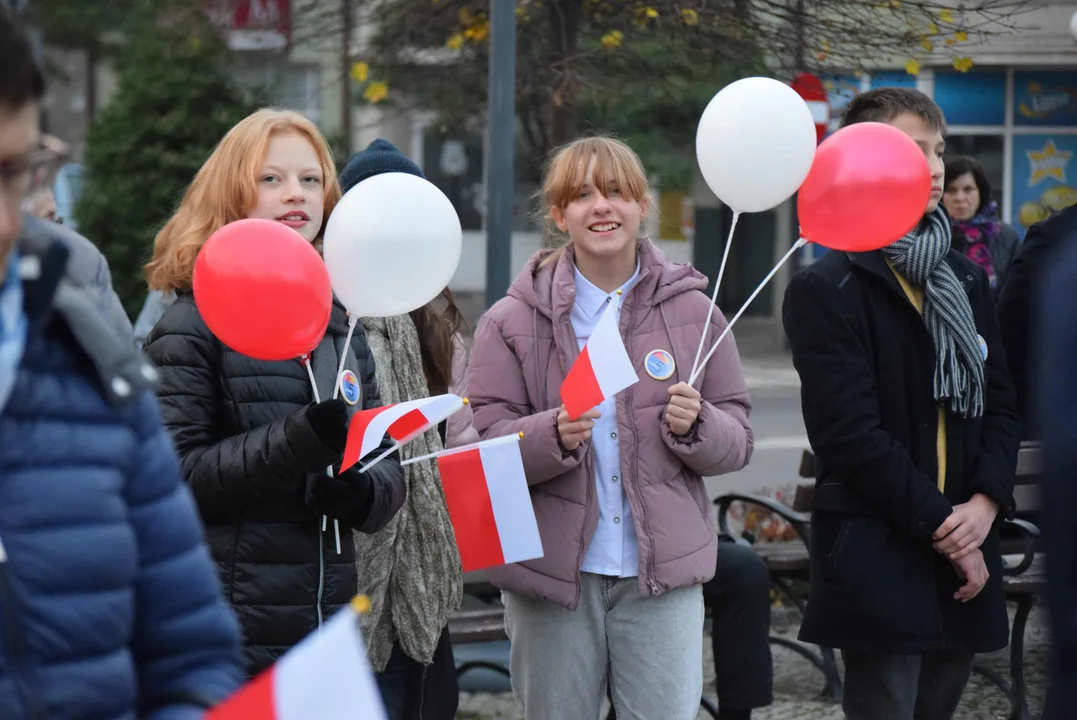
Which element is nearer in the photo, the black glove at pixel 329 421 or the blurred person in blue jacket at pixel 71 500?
the blurred person in blue jacket at pixel 71 500

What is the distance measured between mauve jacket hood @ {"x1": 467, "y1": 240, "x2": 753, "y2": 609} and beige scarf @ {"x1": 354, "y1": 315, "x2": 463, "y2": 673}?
0.56 ft

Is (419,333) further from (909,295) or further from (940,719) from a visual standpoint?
(940,719)

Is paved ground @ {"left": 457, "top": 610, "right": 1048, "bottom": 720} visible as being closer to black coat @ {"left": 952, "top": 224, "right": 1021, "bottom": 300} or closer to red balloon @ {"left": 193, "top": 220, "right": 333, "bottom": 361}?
black coat @ {"left": 952, "top": 224, "right": 1021, "bottom": 300}

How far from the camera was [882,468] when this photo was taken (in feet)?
12.3

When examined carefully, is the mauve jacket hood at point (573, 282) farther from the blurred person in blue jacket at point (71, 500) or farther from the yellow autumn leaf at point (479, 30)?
the yellow autumn leaf at point (479, 30)

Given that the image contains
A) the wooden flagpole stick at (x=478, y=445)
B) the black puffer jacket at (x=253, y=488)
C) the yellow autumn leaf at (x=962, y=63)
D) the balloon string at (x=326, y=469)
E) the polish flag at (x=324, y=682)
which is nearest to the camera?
the polish flag at (x=324, y=682)

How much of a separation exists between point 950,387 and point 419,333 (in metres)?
1.49

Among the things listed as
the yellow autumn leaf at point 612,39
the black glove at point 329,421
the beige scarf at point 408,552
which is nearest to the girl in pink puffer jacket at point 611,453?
the beige scarf at point 408,552

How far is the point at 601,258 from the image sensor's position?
392 cm

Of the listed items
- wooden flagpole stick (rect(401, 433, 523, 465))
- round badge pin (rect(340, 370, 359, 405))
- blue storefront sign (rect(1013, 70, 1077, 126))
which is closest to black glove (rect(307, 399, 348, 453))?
round badge pin (rect(340, 370, 359, 405))

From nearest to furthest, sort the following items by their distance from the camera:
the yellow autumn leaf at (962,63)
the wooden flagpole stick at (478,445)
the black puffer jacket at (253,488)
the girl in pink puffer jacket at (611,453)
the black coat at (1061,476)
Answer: the black coat at (1061,476) → the black puffer jacket at (253,488) → the wooden flagpole stick at (478,445) → the girl in pink puffer jacket at (611,453) → the yellow autumn leaf at (962,63)

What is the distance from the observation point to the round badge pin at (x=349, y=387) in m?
3.37

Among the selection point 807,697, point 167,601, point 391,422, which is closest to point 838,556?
point 391,422

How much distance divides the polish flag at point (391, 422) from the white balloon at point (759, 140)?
108 cm
